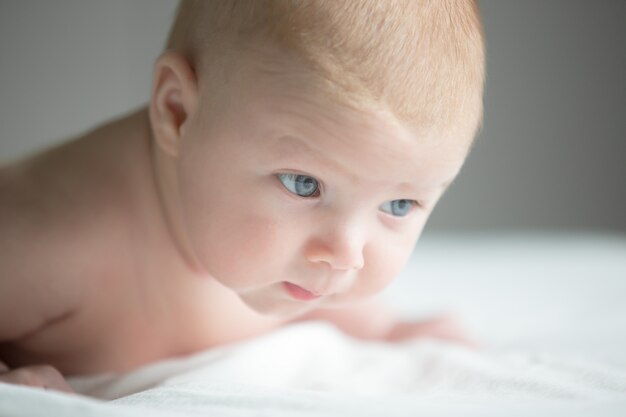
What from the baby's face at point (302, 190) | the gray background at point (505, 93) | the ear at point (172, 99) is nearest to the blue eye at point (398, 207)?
the baby's face at point (302, 190)

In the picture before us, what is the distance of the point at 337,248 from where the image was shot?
2.88ft

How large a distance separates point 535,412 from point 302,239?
28cm

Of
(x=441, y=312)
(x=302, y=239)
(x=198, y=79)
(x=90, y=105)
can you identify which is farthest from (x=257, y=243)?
(x=90, y=105)

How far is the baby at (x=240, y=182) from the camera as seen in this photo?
2.71ft

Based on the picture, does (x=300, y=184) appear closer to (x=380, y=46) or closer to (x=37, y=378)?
(x=380, y=46)

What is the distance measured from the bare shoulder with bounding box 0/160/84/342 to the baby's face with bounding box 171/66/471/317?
0.16 meters

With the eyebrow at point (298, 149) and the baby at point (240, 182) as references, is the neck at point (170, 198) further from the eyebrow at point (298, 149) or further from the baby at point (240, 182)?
the eyebrow at point (298, 149)

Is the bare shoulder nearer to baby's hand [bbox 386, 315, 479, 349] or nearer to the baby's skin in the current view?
the baby's skin

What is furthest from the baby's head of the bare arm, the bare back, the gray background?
the gray background

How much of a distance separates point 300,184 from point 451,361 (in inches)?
15.0

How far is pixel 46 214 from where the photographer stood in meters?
0.99

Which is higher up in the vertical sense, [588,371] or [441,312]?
[441,312]

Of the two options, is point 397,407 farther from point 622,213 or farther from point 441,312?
point 622,213

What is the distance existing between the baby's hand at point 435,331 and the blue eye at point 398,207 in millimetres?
406
